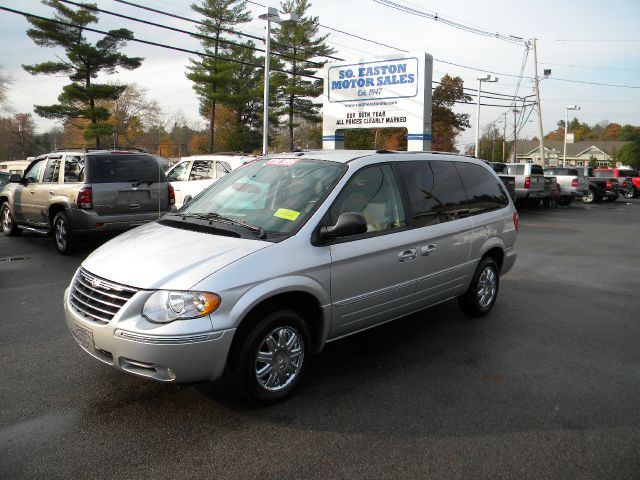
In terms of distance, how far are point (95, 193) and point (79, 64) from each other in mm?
33500

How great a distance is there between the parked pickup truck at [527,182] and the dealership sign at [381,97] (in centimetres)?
813

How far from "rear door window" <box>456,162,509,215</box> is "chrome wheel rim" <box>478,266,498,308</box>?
2.33 ft

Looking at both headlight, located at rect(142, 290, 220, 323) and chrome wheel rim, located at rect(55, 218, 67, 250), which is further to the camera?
chrome wheel rim, located at rect(55, 218, 67, 250)

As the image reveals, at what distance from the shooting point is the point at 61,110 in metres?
38.0

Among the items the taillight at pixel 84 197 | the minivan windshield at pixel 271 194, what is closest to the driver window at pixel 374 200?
the minivan windshield at pixel 271 194

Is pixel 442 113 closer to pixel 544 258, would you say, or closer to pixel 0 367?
pixel 544 258

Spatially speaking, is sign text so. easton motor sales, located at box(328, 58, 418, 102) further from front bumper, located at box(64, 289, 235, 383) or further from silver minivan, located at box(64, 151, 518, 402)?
front bumper, located at box(64, 289, 235, 383)

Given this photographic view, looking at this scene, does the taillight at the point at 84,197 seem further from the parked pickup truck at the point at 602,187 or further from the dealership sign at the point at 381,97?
the parked pickup truck at the point at 602,187

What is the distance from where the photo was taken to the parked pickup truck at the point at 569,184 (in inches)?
1025

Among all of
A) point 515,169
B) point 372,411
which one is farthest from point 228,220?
point 515,169

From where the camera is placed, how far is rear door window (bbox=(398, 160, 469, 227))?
15.5 feet

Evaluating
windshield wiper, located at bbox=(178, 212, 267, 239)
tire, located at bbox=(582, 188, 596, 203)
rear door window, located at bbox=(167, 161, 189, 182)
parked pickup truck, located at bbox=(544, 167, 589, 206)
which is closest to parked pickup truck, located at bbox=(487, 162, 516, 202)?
parked pickup truck, located at bbox=(544, 167, 589, 206)

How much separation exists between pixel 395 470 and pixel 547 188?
901 inches

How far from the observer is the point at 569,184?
1027 inches
